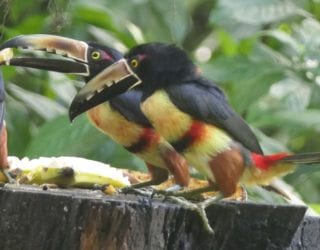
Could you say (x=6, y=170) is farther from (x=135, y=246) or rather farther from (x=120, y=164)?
(x=120, y=164)

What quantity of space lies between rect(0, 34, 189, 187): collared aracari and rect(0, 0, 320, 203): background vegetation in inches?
13.7

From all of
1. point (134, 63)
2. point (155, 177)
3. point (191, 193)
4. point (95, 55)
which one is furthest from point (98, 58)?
point (191, 193)

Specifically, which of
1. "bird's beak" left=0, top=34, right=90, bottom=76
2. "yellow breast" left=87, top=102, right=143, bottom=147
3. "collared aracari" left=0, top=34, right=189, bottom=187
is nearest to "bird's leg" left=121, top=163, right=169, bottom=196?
"collared aracari" left=0, top=34, right=189, bottom=187

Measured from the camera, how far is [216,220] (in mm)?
3717

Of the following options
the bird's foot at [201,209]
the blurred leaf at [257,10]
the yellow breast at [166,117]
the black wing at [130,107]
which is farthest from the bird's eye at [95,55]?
the blurred leaf at [257,10]

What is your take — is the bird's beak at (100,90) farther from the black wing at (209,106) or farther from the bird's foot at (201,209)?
the bird's foot at (201,209)

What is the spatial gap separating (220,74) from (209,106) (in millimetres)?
1705

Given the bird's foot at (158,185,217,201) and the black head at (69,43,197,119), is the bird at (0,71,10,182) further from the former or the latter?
the bird's foot at (158,185,217,201)

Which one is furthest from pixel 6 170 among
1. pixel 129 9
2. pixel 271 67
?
pixel 129 9

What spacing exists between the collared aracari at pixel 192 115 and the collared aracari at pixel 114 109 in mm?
132

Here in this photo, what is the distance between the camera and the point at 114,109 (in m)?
4.05

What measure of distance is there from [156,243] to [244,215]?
0.36 meters

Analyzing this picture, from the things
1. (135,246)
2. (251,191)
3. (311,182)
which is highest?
(135,246)

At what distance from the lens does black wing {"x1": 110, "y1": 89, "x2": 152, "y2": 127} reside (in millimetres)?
4012
